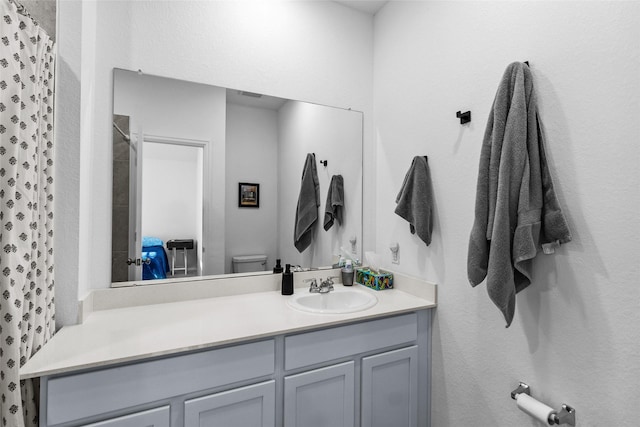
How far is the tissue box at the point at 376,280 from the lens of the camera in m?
1.80

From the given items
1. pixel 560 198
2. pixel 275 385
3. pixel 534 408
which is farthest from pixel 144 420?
pixel 560 198

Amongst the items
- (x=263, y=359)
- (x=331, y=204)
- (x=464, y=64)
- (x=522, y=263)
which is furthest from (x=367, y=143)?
(x=263, y=359)

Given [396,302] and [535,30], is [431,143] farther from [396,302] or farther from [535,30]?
[396,302]

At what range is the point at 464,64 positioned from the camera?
1423 millimetres

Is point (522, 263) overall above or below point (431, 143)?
below

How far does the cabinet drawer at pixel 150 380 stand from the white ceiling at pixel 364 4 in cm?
207

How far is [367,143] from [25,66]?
170 cm

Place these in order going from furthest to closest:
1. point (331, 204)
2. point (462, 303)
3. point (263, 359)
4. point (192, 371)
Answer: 1. point (331, 204)
2. point (462, 303)
3. point (263, 359)
4. point (192, 371)

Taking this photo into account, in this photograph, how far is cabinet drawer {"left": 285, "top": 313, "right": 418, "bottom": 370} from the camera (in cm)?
124

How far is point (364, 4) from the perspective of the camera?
1.96 meters

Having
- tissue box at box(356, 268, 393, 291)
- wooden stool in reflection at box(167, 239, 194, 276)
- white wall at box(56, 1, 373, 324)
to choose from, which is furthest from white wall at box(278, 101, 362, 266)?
wooden stool in reflection at box(167, 239, 194, 276)

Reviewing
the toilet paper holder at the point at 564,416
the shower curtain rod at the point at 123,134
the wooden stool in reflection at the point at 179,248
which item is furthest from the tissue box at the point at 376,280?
the shower curtain rod at the point at 123,134

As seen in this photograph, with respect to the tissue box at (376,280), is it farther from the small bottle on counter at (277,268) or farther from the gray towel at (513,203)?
the gray towel at (513,203)

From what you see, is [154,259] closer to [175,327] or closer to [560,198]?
[175,327]
